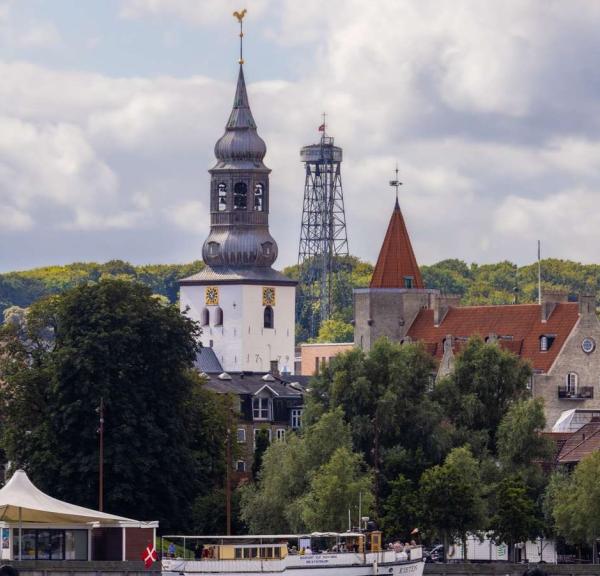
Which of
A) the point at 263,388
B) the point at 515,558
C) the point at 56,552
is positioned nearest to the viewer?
the point at 56,552

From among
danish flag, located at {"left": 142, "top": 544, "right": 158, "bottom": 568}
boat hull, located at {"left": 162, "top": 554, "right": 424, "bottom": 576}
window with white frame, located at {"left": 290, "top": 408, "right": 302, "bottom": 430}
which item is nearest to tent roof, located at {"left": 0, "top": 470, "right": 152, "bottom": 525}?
danish flag, located at {"left": 142, "top": 544, "right": 158, "bottom": 568}

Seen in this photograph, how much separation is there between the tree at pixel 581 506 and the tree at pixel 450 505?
3873 millimetres

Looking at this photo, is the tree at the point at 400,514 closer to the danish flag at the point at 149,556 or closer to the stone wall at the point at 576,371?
the danish flag at the point at 149,556

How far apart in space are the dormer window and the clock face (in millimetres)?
1977

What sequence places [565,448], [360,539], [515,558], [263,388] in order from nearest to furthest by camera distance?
[360,539]
[515,558]
[565,448]
[263,388]

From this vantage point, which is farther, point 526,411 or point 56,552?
point 526,411

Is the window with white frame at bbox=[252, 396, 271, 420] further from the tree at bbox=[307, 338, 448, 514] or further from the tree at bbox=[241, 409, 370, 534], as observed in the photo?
the tree at bbox=[241, 409, 370, 534]

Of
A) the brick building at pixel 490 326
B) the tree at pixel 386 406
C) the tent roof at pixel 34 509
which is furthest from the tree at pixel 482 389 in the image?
the tent roof at pixel 34 509

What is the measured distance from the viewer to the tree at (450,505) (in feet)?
431

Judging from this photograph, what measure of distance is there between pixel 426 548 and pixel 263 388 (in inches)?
2159

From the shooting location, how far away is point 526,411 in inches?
5709

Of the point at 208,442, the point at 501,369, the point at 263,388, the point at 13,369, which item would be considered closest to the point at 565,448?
the point at 501,369

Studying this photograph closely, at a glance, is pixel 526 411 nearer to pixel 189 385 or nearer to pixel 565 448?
pixel 565 448

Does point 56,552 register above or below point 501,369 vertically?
below
